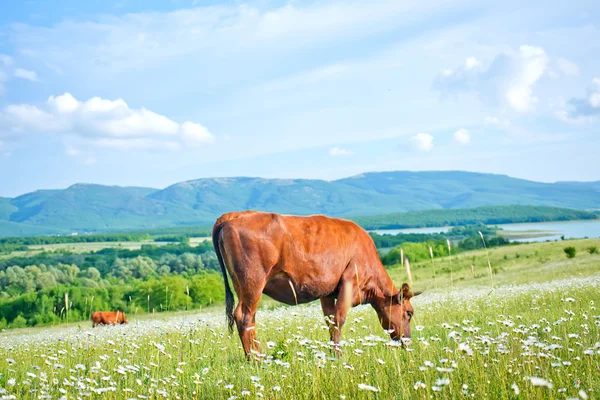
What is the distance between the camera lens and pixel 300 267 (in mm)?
9430

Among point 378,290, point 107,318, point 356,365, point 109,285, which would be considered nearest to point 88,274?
point 109,285

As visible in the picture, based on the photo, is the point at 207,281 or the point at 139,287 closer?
the point at 207,281

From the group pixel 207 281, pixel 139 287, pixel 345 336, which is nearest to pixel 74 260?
pixel 139 287

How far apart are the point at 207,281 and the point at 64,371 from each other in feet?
192

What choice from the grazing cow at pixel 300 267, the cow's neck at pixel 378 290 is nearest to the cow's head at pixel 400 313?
the grazing cow at pixel 300 267

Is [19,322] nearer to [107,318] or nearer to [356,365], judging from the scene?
[107,318]

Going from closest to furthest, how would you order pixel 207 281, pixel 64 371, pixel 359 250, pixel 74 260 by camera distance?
pixel 64 371, pixel 359 250, pixel 207 281, pixel 74 260

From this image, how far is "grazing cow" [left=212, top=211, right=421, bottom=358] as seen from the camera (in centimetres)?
898

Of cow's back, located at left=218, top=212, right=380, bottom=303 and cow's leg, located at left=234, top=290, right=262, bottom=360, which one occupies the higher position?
cow's back, located at left=218, top=212, right=380, bottom=303

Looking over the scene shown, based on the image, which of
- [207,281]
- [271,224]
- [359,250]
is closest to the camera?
[271,224]

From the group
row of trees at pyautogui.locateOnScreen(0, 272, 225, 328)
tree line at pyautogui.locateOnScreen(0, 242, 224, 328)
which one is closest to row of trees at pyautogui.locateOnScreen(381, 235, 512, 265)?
tree line at pyautogui.locateOnScreen(0, 242, 224, 328)

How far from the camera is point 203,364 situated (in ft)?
29.0

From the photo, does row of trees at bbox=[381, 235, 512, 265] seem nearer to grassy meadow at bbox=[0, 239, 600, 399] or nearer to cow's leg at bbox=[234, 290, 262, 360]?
grassy meadow at bbox=[0, 239, 600, 399]

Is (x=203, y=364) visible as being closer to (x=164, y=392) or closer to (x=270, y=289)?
(x=270, y=289)
